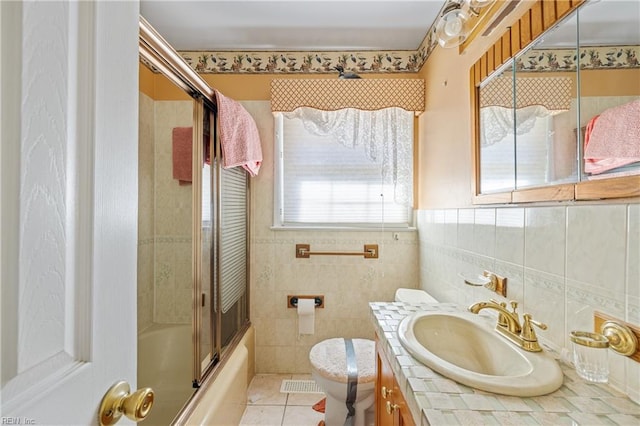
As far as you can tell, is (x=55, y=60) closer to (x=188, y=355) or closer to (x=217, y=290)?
(x=217, y=290)

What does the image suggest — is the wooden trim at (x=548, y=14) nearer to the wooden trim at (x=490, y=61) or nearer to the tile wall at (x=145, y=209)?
the wooden trim at (x=490, y=61)

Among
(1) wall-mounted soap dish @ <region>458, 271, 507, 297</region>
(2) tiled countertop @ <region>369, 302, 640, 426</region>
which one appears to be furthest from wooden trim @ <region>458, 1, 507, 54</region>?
(2) tiled countertop @ <region>369, 302, 640, 426</region>

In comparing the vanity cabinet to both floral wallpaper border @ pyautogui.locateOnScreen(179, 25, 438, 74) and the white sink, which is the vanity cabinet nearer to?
the white sink

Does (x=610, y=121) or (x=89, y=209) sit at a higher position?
(x=610, y=121)

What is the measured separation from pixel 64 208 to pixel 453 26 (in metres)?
1.52

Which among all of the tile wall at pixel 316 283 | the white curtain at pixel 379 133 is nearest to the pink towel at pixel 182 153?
the tile wall at pixel 316 283

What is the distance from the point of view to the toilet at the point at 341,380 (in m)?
1.47

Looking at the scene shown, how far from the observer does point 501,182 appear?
1.20 metres

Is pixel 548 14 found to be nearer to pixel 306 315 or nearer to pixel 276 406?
pixel 306 315

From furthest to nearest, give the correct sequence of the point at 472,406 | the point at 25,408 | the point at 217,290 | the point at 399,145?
the point at 399,145 < the point at 217,290 < the point at 472,406 < the point at 25,408

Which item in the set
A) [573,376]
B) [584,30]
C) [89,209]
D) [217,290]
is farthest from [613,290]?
[217,290]

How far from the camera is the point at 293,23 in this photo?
191 cm

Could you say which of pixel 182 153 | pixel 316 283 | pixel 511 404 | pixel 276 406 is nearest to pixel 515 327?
pixel 511 404

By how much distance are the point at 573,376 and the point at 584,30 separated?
0.95 meters
